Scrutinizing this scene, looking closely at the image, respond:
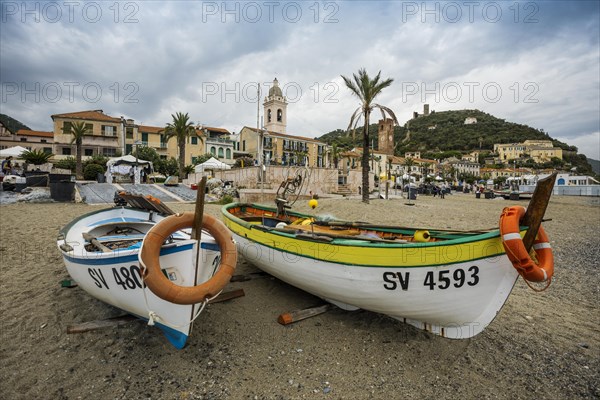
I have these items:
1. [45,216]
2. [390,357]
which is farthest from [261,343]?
[45,216]

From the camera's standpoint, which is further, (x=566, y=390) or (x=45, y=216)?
(x=45, y=216)

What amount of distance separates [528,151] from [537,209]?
454 feet

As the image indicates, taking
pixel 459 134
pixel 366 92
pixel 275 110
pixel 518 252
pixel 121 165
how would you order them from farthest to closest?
pixel 459 134 → pixel 275 110 → pixel 121 165 → pixel 366 92 → pixel 518 252

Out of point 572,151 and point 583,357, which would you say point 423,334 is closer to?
point 583,357

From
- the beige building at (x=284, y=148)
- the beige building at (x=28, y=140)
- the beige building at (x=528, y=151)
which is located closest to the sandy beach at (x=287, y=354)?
the beige building at (x=284, y=148)

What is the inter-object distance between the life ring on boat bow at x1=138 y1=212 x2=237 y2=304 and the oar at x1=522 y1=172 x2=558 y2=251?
3318 mm

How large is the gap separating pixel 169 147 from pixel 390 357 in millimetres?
50188

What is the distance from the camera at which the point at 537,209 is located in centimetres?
314

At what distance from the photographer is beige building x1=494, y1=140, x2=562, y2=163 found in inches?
4422

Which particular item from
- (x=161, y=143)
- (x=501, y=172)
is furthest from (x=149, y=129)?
(x=501, y=172)

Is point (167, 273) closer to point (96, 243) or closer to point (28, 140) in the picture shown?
point (96, 243)

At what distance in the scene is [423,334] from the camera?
439cm

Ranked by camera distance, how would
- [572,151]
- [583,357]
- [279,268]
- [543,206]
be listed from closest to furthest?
[543,206] → [583,357] → [279,268] → [572,151]

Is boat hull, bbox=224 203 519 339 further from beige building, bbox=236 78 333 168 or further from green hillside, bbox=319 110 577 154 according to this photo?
green hillside, bbox=319 110 577 154
